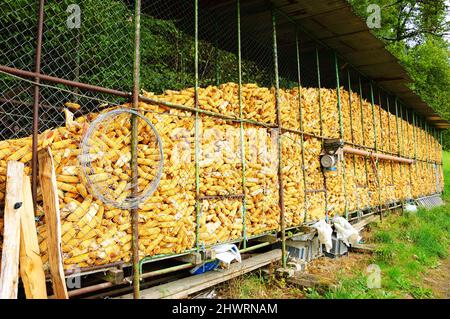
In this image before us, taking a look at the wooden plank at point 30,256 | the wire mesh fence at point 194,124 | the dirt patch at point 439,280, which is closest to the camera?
the wooden plank at point 30,256

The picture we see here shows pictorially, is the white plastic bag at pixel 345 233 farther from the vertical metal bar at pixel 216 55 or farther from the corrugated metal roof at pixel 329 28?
the corrugated metal roof at pixel 329 28

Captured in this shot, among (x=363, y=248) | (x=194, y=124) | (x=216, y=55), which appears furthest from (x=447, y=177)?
(x=194, y=124)

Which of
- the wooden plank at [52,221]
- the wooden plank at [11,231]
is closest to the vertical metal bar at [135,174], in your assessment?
the wooden plank at [52,221]

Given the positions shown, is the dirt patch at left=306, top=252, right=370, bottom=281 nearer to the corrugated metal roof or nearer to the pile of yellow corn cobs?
the pile of yellow corn cobs

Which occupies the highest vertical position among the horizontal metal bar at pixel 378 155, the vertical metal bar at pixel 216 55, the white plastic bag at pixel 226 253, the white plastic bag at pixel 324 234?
the vertical metal bar at pixel 216 55

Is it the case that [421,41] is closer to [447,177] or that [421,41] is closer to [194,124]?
[447,177]

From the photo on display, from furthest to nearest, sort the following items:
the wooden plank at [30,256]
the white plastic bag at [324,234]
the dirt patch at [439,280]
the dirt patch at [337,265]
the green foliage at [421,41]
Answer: the green foliage at [421,41], the white plastic bag at [324,234], the dirt patch at [337,265], the dirt patch at [439,280], the wooden plank at [30,256]

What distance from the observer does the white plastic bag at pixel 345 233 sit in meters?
6.61

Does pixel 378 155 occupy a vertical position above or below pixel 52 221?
above

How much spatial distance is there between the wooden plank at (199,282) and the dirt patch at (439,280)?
8.40ft

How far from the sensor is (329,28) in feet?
22.3

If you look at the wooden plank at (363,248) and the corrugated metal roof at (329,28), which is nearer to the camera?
the corrugated metal roof at (329,28)

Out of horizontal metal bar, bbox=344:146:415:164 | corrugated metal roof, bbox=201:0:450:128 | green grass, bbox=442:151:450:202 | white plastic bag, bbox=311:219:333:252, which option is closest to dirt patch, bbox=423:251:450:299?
white plastic bag, bbox=311:219:333:252

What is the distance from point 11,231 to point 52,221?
0.30 m
